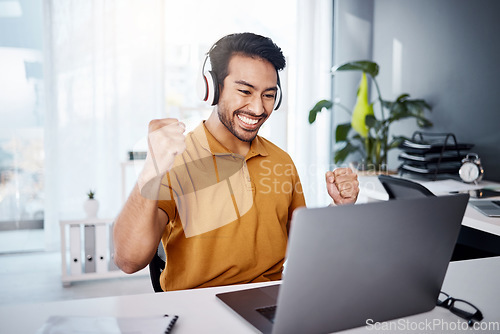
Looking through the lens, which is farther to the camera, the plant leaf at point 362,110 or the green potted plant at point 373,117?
the plant leaf at point 362,110

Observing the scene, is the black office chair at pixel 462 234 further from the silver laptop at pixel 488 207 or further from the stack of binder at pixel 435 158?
the stack of binder at pixel 435 158

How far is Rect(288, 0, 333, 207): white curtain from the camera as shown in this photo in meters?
3.76

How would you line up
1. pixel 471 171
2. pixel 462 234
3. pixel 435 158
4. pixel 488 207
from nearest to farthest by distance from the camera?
1. pixel 488 207
2. pixel 471 171
3. pixel 435 158
4. pixel 462 234

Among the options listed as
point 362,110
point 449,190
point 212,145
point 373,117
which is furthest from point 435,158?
point 212,145

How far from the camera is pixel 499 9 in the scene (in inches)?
90.7

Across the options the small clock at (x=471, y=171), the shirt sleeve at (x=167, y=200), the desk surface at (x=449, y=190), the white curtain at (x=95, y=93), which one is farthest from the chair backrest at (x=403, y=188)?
the white curtain at (x=95, y=93)

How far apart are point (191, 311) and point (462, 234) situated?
80.3 inches

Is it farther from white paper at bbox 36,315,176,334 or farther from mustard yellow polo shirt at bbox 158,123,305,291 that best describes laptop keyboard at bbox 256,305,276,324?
mustard yellow polo shirt at bbox 158,123,305,291

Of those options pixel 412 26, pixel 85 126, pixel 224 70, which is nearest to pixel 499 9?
pixel 412 26

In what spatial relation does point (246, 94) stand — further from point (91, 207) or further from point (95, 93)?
point (95, 93)

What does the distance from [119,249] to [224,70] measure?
0.63 metres

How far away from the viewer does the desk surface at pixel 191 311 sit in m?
0.78

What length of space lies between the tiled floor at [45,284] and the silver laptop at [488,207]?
5.75ft

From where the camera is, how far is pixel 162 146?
92 cm
